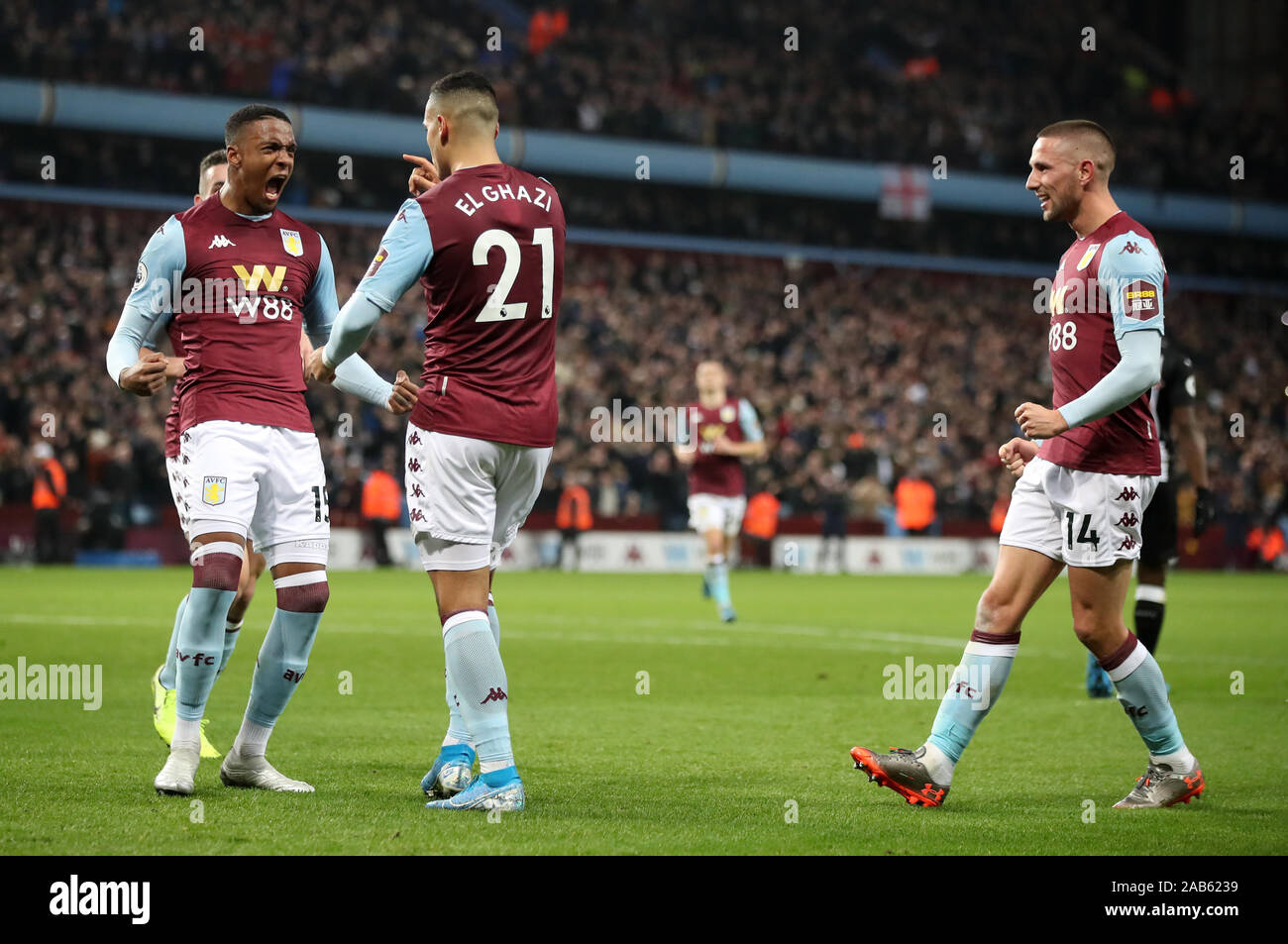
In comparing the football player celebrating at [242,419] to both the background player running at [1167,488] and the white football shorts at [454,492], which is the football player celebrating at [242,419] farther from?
the background player running at [1167,488]

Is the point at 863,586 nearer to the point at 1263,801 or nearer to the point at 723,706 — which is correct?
the point at 723,706

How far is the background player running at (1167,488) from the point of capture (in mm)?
8742

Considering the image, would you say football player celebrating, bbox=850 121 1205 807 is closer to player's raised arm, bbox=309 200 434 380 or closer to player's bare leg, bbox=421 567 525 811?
player's bare leg, bbox=421 567 525 811

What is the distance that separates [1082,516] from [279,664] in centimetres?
325

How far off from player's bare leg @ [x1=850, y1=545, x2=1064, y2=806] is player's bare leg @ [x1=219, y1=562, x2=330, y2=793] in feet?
7.41

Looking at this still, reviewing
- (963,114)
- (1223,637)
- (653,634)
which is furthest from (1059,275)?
(963,114)

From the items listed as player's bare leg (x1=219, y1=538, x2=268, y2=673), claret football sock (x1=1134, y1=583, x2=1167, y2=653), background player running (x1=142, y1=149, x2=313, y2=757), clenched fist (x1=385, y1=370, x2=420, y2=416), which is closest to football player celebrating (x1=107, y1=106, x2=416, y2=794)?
background player running (x1=142, y1=149, x2=313, y2=757)

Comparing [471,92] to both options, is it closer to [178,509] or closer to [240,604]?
[178,509]

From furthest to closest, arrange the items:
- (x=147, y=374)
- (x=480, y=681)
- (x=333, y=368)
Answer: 1. (x=147, y=374)
2. (x=333, y=368)
3. (x=480, y=681)

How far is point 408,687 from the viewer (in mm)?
10148

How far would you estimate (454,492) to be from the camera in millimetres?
5617

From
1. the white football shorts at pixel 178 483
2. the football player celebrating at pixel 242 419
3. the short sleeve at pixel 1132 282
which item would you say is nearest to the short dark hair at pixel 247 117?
the football player celebrating at pixel 242 419

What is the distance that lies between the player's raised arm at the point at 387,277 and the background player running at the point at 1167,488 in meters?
4.91

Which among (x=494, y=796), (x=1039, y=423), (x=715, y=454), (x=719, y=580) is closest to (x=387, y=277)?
(x=494, y=796)
